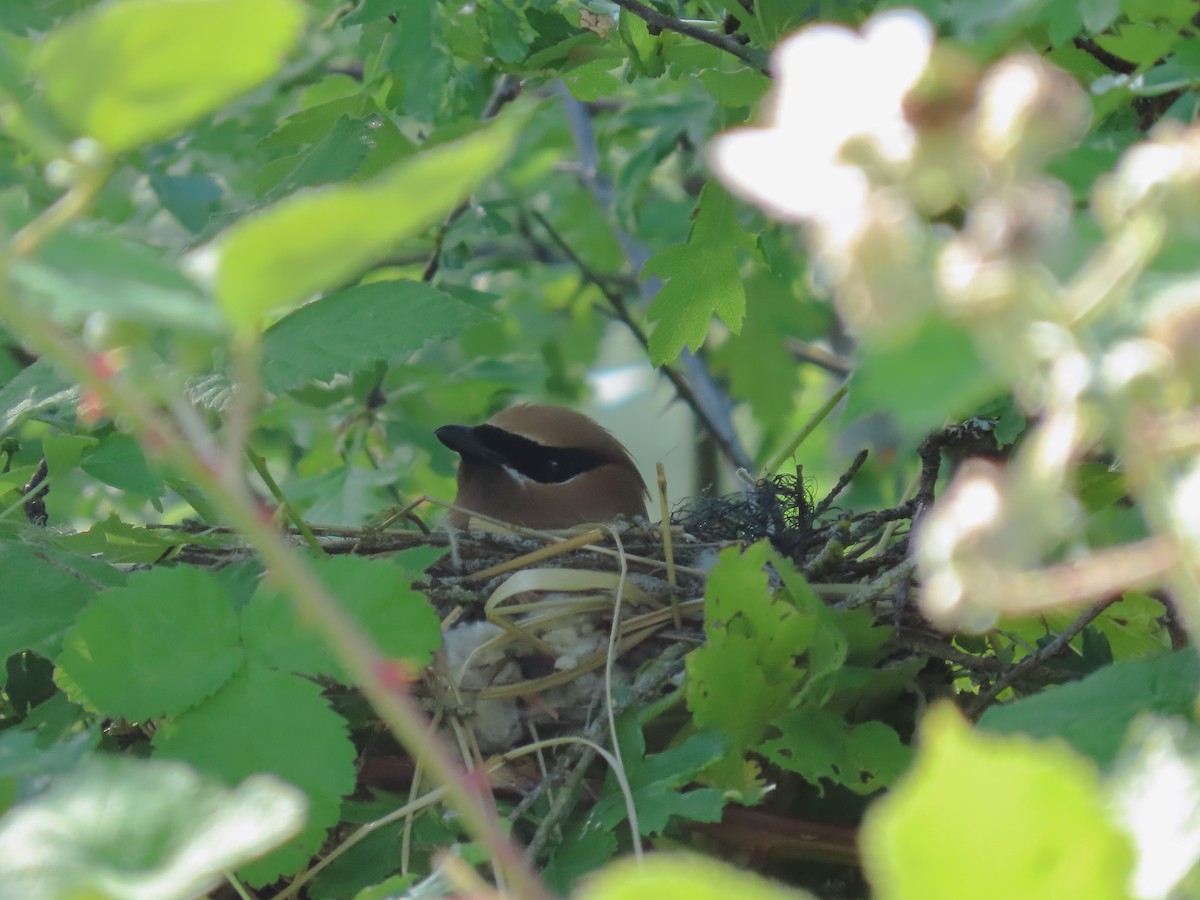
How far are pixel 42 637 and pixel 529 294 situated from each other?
147 inches

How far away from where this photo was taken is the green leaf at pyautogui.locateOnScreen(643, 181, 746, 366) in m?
2.34

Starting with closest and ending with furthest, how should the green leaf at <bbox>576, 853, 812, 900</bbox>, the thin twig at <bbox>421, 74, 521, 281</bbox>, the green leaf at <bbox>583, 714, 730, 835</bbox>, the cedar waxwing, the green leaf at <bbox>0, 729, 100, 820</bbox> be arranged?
the green leaf at <bbox>576, 853, 812, 900</bbox>, the green leaf at <bbox>0, 729, 100, 820</bbox>, the green leaf at <bbox>583, 714, 730, 835</bbox>, the thin twig at <bbox>421, 74, 521, 281</bbox>, the cedar waxwing

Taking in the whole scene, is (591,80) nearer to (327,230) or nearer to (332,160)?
(332,160)

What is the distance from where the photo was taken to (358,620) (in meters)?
1.71

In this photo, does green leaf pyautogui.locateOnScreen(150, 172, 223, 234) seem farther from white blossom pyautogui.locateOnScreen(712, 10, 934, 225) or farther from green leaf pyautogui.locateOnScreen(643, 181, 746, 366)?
white blossom pyautogui.locateOnScreen(712, 10, 934, 225)

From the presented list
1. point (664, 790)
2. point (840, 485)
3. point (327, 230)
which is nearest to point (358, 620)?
point (664, 790)

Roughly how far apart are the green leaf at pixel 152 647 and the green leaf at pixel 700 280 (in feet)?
2.89

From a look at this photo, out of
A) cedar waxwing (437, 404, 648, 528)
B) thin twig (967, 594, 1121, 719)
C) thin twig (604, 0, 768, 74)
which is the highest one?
thin twig (604, 0, 768, 74)

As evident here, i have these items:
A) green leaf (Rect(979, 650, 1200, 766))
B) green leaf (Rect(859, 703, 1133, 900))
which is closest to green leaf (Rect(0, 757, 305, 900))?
green leaf (Rect(859, 703, 1133, 900))

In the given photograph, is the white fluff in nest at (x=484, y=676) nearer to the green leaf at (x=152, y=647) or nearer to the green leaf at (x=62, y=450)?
the green leaf at (x=152, y=647)

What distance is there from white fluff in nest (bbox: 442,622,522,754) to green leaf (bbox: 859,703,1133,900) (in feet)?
5.12

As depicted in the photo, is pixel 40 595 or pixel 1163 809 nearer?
pixel 1163 809

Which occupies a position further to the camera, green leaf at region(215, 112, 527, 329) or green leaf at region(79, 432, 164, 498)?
green leaf at region(79, 432, 164, 498)

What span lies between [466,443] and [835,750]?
2.18 metres
